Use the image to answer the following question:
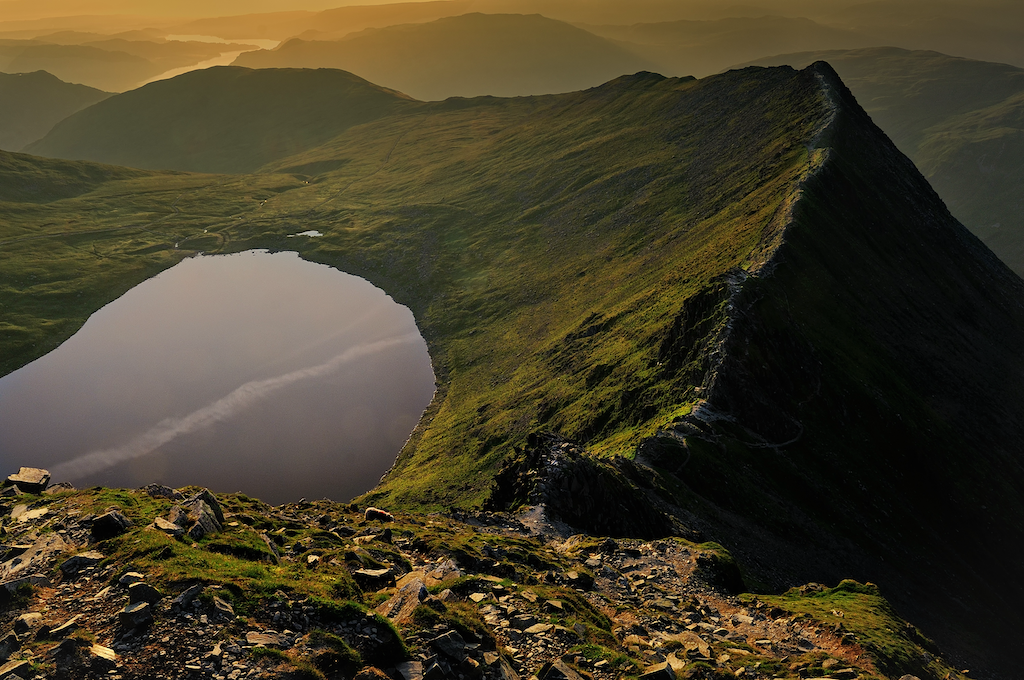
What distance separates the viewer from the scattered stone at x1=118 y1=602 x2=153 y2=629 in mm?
22062

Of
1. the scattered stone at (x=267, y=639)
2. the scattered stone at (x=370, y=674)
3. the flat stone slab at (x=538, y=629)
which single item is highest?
the scattered stone at (x=267, y=639)

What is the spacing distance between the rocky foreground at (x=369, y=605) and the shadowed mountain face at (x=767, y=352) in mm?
12358

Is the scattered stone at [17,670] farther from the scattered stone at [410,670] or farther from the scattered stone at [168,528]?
the scattered stone at [410,670]

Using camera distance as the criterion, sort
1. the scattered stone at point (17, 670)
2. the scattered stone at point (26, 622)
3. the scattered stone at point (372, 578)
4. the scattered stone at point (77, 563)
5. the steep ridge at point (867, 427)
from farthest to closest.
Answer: the steep ridge at point (867, 427)
the scattered stone at point (372, 578)
the scattered stone at point (77, 563)
the scattered stone at point (26, 622)
the scattered stone at point (17, 670)

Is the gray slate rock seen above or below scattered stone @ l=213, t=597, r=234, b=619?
below

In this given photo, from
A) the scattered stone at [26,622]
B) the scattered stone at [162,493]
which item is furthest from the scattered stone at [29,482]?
the scattered stone at [26,622]

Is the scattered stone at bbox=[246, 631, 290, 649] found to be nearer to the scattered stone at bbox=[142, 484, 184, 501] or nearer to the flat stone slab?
the flat stone slab

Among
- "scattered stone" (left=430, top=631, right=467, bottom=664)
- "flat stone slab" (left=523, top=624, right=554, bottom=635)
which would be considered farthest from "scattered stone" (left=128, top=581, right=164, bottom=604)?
"flat stone slab" (left=523, top=624, right=554, bottom=635)

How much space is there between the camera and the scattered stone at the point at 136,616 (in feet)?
72.4

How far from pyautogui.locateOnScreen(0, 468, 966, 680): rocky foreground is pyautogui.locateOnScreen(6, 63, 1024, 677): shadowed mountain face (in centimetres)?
1236

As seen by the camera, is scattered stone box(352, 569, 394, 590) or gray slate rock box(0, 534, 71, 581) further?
scattered stone box(352, 569, 394, 590)

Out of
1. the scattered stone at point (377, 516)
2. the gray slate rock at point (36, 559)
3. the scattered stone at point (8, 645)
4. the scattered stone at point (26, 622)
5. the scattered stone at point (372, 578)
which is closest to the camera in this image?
the scattered stone at point (8, 645)

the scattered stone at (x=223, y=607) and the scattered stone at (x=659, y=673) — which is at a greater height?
the scattered stone at (x=223, y=607)

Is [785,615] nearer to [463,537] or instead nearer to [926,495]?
[463,537]
